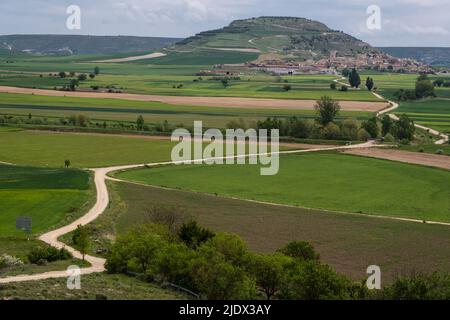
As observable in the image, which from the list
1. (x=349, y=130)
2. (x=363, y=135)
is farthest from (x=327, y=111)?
(x=363, y=135)

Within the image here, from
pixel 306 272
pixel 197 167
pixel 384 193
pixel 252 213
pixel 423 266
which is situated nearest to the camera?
pixel 306 272

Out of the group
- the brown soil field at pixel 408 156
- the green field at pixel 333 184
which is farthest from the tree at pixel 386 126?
the green field at pixel 333 184

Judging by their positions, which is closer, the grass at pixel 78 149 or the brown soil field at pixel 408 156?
the grass at pixel 78 149

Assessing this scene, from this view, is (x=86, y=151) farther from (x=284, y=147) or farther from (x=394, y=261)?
(x=394, y=261)

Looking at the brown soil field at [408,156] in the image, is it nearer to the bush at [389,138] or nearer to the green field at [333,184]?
the green field at [333,184]

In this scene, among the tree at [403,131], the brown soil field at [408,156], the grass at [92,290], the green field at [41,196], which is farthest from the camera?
the tree at [403,131]

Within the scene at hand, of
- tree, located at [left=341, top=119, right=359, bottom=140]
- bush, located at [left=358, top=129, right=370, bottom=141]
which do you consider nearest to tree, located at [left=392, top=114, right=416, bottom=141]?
bush, located at [left=358, top=129, right=370, bottom=141]
